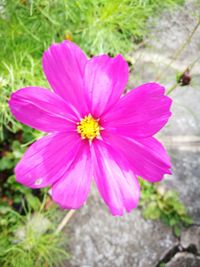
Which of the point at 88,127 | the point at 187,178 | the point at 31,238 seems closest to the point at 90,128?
the point at 88,127

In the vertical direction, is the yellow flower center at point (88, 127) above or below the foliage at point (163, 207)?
above

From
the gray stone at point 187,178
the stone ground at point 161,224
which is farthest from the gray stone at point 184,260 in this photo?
the gray stone at point 187,178

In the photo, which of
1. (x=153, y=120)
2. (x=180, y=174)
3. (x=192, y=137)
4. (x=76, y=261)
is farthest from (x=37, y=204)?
(x=153, y=120)

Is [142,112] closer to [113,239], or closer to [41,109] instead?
[41,109]

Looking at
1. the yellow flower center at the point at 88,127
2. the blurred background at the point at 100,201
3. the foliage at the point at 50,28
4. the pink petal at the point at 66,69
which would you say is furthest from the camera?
the blurred background at the point at 100,201

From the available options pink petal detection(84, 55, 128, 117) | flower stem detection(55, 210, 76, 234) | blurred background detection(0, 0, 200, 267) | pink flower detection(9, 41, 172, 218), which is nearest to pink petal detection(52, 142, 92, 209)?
pink flower detection(9, 41, 172, 218)

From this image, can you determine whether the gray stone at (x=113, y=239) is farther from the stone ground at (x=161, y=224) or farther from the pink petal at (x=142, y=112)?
the pink petal at (x=142, y=112)
